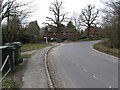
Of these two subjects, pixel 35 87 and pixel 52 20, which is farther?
pixel 52 20

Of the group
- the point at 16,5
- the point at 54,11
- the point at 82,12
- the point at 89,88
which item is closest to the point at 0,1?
Result: the point at 16,5

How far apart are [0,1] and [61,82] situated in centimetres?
783

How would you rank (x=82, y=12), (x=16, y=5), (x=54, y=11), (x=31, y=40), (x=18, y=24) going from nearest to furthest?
1. (x=16, y=5)
2. (x=18, y=24)
3. (x=31, y=40)
4. (x=54, y=11)
5. (x=82, y=12)

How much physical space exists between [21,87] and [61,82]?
199cm

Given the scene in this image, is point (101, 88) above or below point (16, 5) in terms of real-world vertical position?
below

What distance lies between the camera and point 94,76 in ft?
29.7

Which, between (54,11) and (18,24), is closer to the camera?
(18,24)

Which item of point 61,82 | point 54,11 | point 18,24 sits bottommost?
point 61,82

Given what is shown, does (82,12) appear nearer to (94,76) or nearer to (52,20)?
(52,20)

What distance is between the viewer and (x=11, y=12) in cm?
1498

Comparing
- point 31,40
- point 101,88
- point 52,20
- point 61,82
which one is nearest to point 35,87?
point 61,82

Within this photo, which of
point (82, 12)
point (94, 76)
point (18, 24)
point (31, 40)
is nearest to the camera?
point (94, 76)

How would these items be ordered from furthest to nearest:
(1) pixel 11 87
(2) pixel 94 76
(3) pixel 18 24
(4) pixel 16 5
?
1. (3) pixel 18 24
2. (4) pixel 16 5
3. (2) pixel 94 76
4. (1) pixel 11 87

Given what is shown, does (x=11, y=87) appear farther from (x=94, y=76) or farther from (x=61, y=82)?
(x=94, y=76)
